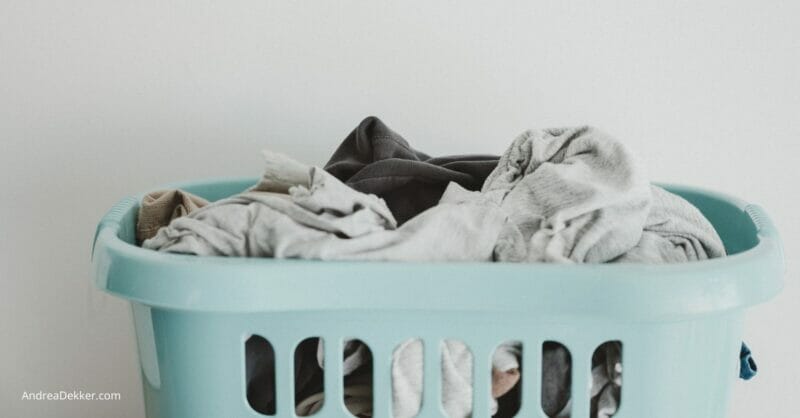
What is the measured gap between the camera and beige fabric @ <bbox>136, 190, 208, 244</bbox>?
89 cm

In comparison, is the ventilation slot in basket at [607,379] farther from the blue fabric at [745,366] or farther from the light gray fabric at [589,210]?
the blue fabric at [745,366]

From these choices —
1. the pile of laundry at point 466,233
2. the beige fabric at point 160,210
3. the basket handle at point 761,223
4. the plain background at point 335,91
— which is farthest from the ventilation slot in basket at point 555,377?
the plain background at point 335,91

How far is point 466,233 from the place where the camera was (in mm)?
739

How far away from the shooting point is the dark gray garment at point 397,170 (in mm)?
862

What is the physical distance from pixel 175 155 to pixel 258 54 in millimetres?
156

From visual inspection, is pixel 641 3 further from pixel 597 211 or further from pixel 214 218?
pixel 214 218

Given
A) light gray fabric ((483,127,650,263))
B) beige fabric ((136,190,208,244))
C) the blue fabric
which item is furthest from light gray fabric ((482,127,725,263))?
beige fabric ((136,190,208,244))

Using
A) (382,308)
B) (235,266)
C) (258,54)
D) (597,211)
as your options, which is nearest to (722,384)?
(597,211)

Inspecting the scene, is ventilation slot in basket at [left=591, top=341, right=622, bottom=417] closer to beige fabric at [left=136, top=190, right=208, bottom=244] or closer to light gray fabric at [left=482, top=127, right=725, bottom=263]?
light gray fabric at [left=482, top=127, right=725, bottom=263]

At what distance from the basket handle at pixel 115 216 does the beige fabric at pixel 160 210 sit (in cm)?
1

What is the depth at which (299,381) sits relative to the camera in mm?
771

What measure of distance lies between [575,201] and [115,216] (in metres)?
0.39

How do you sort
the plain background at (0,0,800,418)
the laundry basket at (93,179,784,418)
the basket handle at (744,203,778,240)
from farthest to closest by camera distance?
the plain background at (0,0,800,418) → the basket handle at (744,203,778,240) → the laundry basket at (93,179,784,418)

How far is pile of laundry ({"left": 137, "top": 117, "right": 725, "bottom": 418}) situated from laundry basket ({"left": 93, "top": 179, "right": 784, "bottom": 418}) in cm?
2
